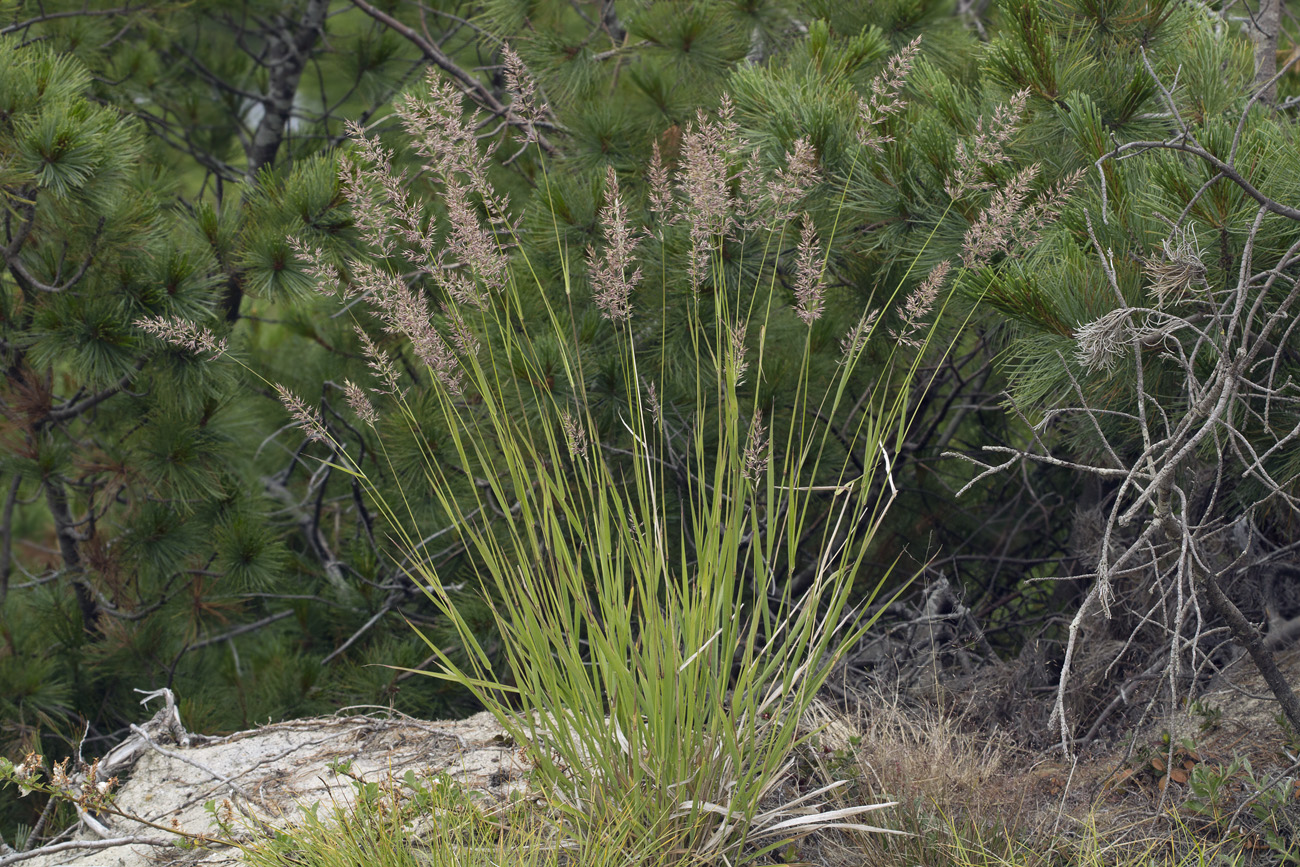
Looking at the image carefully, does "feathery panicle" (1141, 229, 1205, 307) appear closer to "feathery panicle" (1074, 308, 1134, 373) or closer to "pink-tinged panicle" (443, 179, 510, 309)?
"feathery panicle" (1074, 308, 1134, 373)

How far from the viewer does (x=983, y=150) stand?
6.30 ft

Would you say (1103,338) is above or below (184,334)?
below

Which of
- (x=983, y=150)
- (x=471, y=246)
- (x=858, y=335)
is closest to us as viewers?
(x=471, y=246)

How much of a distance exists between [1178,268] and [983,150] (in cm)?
45

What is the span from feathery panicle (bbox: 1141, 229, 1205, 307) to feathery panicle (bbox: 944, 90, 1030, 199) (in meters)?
0.31

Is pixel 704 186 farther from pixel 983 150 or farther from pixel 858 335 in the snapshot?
pixel 983 150

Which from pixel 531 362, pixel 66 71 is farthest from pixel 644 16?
pixel 66 71

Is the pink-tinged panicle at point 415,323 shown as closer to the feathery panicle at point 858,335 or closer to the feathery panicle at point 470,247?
the feathery panicle at point 470,247

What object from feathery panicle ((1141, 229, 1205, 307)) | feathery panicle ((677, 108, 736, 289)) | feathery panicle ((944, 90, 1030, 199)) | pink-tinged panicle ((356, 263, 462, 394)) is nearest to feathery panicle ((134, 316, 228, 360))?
pink-tinged panicle ((356, 263, 462, 394))

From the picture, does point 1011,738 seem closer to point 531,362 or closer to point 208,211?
point 531,362

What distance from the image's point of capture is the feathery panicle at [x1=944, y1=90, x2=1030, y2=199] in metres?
1.70

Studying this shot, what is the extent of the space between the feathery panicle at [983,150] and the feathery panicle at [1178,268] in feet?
1.01

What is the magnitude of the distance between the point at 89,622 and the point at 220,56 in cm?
276

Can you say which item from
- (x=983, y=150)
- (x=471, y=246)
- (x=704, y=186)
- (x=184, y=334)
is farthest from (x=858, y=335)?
(x=184, y=334)
